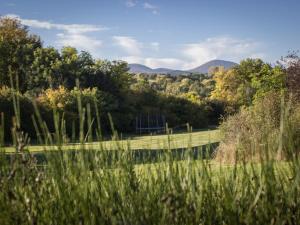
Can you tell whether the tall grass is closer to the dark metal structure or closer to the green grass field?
the green grass field

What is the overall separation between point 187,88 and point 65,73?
20.1m

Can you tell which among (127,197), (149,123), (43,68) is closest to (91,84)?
(43,68)

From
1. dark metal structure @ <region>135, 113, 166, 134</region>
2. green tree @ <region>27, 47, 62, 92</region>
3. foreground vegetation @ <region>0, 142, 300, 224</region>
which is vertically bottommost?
dark metal structure @ <region>135, 113, 166, 134</region>

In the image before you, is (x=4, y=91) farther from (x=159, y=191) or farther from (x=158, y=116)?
(x=159, y=191)

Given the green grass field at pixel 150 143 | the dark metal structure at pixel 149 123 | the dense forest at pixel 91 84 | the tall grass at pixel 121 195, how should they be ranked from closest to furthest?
the tall grass at pixel 121 195 < the green grass field at pixel 150 143 < the dense forest at pixel 91 84 < the dark metal structure at pixel 149 123

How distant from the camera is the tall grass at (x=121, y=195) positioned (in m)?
1.67

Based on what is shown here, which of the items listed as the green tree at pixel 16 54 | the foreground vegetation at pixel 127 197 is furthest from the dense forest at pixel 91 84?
the foreground vegetation at pixel 127 197

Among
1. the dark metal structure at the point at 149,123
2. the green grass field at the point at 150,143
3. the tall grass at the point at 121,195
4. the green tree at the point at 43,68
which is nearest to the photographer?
the tall grass at the point at 121,195

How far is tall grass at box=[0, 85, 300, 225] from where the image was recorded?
1671mm

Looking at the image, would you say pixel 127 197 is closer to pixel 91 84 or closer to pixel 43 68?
pixel 43 68

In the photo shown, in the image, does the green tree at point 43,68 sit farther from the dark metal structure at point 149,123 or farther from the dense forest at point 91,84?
the dark metal structure at point 149,123

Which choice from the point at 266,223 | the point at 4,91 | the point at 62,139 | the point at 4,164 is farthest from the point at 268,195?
the point at 4,91

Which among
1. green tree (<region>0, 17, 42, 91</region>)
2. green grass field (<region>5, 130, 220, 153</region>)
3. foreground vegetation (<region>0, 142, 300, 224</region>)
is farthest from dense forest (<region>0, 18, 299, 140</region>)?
foreground vegetation (<region>0, 142, 300, 224</region>)

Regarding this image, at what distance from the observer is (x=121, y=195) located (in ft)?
6.03
